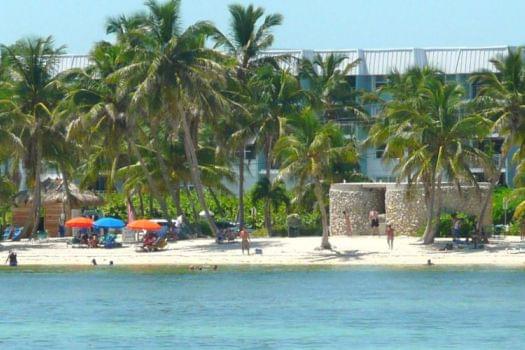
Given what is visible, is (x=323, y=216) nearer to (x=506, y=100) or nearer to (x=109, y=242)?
(x=506, y=100)

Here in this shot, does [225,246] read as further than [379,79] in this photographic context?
No

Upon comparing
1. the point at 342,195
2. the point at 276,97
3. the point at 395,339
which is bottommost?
the point at 395,339

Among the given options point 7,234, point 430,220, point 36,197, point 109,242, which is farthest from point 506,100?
point 7,234

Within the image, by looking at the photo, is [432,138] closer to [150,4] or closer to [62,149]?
[150,4]

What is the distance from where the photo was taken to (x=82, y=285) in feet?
215

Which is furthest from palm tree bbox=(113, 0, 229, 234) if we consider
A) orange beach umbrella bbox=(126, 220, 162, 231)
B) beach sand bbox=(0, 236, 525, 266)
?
beach sand bbox=(0, 236, 525, 266)

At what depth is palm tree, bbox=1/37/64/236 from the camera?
253ft

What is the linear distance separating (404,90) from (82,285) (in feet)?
67.5

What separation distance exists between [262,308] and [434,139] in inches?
561

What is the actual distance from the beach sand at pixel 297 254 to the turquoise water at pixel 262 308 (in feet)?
3.91

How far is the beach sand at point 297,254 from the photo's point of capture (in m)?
67.5

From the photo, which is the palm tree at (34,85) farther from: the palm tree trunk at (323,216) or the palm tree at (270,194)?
the palm tree trunk at (323,216)

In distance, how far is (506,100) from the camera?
6912cm

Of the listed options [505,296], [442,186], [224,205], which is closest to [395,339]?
[505,296]
